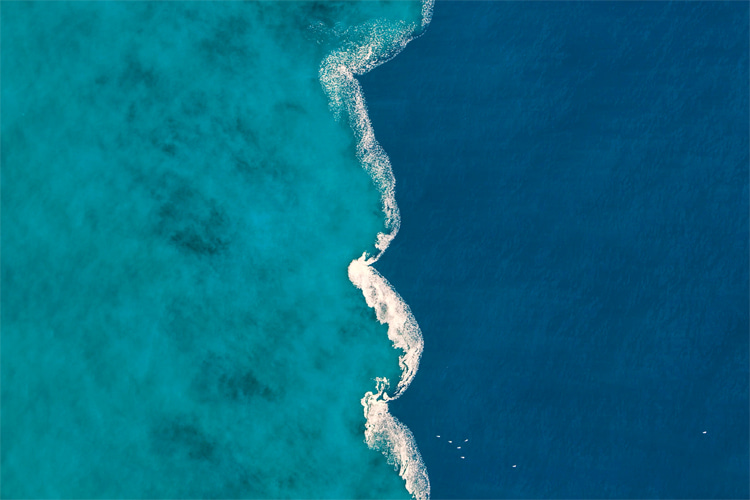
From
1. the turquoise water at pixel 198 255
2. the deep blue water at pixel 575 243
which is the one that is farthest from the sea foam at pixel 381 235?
the deep blue water at pixel 575 243

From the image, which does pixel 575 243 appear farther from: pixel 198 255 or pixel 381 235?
pixel 198 255

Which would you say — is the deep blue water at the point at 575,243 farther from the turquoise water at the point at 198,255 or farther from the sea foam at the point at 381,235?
the turquoise water at the point at 198,255

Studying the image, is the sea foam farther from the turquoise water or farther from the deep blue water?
the deep blue water

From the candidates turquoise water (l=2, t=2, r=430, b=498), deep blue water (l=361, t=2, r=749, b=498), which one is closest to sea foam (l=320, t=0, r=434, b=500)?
turquoise water (l=2, t=2, r=430, b=498)

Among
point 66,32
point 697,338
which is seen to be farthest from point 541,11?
point 66,32

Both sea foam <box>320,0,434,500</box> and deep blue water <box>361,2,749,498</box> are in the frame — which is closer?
deep blue water <box>361,2,749,498</box>

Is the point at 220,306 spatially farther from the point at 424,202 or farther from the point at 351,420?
the point at 424,202

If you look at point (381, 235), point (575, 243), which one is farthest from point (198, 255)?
point (575, 243)
